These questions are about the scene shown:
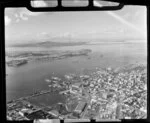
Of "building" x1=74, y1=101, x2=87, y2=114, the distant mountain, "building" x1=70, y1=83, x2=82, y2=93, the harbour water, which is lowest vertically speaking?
"building" x1=74, y1=101, x2=87, y2=114

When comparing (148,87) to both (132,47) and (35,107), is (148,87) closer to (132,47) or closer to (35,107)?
(132,47)

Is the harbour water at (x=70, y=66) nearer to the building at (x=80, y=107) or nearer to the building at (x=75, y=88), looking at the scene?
the building at (x=75, y=88)

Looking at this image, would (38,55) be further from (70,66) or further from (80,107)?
(80,107)

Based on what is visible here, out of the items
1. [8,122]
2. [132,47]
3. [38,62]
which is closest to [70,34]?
[38,62]

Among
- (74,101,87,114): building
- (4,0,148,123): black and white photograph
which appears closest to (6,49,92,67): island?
(4,0,148,123): black and white photograph

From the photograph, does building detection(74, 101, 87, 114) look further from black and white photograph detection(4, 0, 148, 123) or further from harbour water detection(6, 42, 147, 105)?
harbour water detection(6, 42, 147, 105)

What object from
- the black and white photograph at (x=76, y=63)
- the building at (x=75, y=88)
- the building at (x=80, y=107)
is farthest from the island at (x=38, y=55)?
the building at (x=80, y=107)

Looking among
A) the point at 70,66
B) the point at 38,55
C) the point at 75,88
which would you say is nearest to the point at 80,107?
the point at 75,88

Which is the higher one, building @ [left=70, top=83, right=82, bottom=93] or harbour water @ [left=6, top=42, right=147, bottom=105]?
harbour water @ [left=6, top=42, right=147, bottom=105]

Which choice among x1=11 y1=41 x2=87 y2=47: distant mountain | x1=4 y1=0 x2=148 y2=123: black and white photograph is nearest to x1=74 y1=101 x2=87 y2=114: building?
x1=4 y1=0 x2=148 y2=123: black and white photograph
